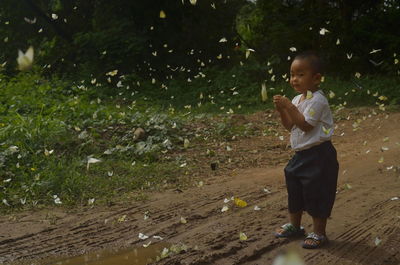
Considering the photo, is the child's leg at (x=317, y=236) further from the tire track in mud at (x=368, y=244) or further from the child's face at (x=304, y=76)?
the child's face at (x=304, y=76)

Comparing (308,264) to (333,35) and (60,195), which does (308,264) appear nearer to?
(60,195)

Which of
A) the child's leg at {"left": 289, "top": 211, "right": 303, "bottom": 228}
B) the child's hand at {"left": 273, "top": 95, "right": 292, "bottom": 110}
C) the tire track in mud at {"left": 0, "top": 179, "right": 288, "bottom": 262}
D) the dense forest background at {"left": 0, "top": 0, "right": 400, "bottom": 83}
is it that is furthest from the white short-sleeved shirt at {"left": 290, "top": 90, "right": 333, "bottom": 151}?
the dense forest background at {"left": 0, "top": 0, "right": 400, "bottom": 83}

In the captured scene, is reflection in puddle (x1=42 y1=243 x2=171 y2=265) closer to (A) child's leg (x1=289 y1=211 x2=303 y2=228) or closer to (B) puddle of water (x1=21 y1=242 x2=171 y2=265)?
(B) puddle of water (x1=21 y1=242 x2=171 y2=265)

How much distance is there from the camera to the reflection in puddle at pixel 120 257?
391 centimetres

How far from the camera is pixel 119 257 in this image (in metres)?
4.01

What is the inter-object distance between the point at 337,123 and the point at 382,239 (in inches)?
236

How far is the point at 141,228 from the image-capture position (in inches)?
180

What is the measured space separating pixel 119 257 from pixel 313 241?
4.30 feet

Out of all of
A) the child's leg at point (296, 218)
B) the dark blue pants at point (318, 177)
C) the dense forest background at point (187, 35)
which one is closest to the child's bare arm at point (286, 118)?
the dark blue pants at point (318, 177)

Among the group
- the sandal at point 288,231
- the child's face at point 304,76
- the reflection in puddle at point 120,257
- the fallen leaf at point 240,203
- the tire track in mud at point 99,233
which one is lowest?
the fallen leaf at point 240,203

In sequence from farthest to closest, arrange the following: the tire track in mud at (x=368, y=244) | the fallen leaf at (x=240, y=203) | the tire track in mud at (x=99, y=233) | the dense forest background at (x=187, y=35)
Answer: the dense forest background at (x=187, y=35) < the fallen leaf at (x=240, y=203) < the tire track in mud at (x=99, y=233) < the tire track in mud at (x=368, y=244)

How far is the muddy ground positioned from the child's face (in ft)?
3.44

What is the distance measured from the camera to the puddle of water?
3.91 metres

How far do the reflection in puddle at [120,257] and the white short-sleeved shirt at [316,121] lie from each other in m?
1.22
